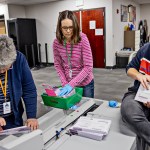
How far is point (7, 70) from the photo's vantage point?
119 cm

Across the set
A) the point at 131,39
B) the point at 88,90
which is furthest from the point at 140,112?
the point at 131,39

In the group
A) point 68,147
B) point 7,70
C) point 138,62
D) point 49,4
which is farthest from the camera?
point 49,4

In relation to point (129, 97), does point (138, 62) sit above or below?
above

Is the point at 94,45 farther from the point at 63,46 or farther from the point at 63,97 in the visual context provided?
the point at 63,97

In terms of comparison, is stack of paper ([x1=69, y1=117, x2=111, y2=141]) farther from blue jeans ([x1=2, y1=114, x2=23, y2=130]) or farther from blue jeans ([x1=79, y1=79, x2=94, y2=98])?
blue jeans ([x1=79, y1=79, x2=94, y2=98])

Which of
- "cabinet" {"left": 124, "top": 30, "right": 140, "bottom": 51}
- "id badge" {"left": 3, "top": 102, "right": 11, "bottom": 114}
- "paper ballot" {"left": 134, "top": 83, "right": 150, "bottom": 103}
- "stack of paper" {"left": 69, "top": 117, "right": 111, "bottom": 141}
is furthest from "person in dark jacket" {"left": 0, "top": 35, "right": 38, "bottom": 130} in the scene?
"cabinet" {"left": 124, "top": 30, "right": 140, "bottom": 51}

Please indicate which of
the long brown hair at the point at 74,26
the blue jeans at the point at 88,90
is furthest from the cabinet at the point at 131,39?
the long brown hair at the point at 74,26

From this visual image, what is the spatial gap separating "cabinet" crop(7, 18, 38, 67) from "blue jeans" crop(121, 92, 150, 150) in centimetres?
578

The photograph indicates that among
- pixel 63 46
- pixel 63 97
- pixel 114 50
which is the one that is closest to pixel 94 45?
pixel 114 50

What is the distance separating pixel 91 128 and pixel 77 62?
2.40ft

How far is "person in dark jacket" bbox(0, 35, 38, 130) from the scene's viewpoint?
47.1 inches

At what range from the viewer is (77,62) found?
5.56ft

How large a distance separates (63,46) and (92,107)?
57 centimetres

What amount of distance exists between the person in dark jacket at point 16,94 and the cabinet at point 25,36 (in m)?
5.45
